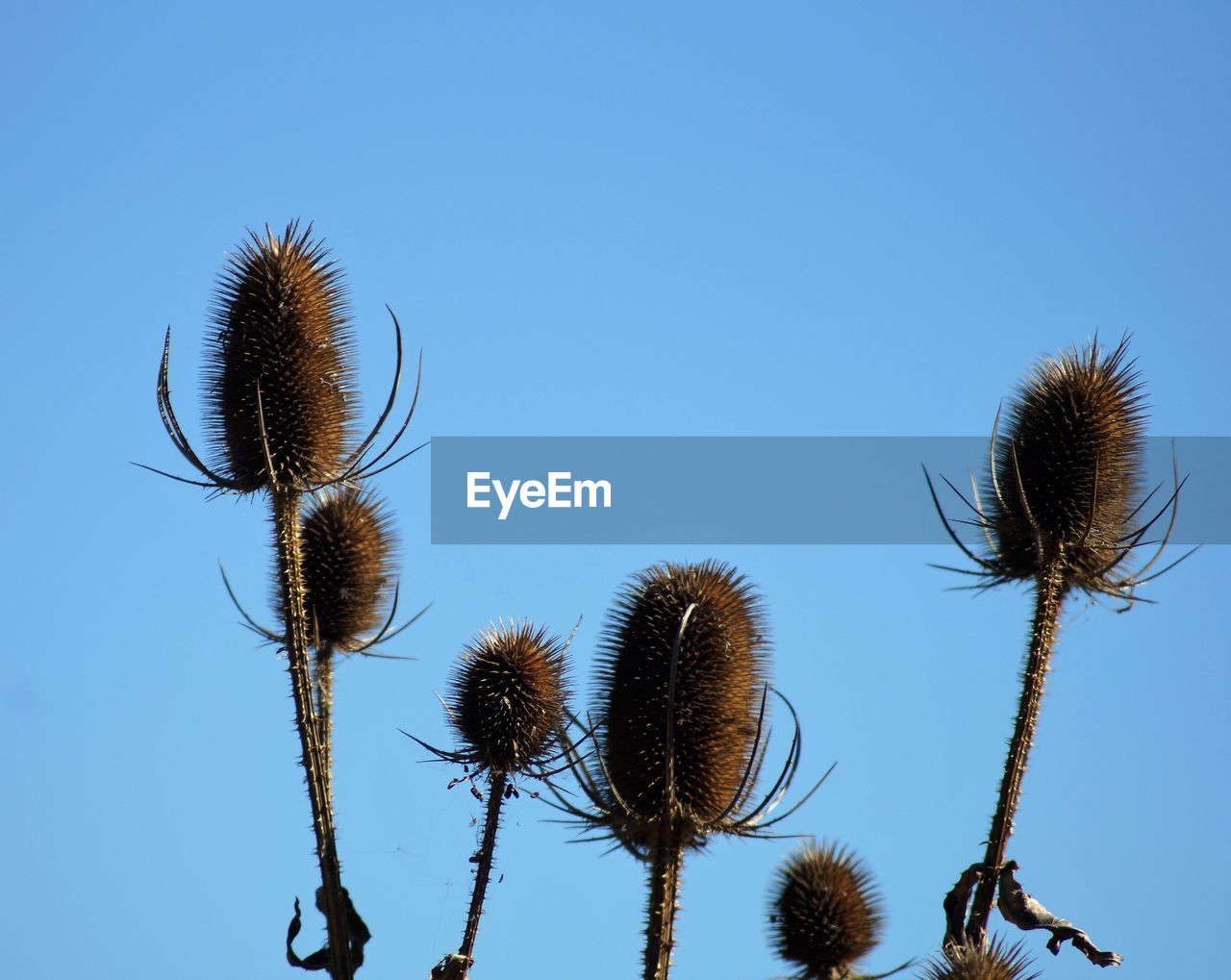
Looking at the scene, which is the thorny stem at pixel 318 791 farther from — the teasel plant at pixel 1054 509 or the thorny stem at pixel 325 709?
the teasel plant at pixel 1054 509

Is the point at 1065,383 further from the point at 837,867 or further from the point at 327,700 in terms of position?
the point at 327,700

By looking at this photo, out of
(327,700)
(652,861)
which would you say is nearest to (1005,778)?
(652,861)

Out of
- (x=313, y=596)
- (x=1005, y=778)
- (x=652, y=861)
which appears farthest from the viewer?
(x=313, y=596)

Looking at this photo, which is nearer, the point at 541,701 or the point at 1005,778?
the point at 1005,778

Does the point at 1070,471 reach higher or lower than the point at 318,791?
higher

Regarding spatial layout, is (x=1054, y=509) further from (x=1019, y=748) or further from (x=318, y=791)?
(x=318, y=791)

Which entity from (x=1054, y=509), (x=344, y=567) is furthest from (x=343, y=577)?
(x=1054, y=509)
